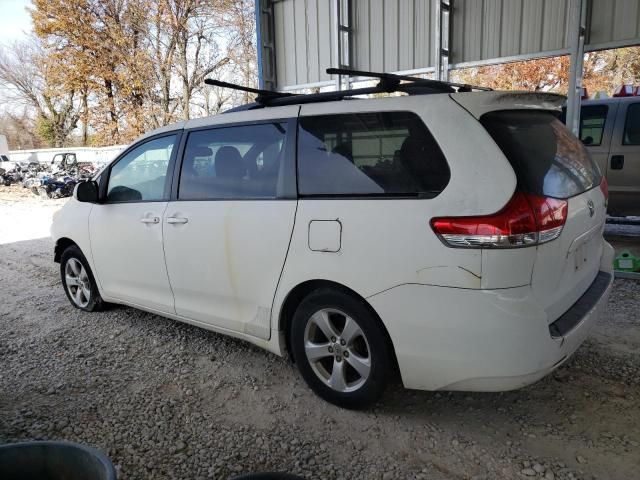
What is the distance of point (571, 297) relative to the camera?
2.58m

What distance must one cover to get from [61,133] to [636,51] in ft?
115

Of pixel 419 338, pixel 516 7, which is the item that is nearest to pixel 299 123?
pixel 419 338

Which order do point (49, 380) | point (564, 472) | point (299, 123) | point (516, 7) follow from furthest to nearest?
point (516, 7)
point (49, 380)
point (299, 123)
point (564, 472)

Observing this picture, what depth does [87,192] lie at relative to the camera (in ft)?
13.8

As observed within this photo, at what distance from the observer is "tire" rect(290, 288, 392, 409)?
2.62 meters

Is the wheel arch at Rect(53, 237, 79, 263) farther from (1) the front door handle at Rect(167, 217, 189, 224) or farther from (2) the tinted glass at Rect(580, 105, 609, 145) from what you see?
(2) the tinted glass at Rect(580, 105, 609, 145)

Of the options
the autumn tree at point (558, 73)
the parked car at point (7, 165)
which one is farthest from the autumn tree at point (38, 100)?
the autumn tree at point (558, 73)

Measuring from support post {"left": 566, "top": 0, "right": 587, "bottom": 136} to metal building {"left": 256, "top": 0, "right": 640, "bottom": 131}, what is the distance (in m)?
0.01

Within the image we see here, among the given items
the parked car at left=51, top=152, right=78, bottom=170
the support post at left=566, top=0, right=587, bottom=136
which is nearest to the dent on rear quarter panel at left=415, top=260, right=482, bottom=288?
the support post at left=566, top=0, right=587, bottom=136

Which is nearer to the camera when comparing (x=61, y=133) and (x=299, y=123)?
(x=299, y=123)

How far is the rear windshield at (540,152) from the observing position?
2330 mm

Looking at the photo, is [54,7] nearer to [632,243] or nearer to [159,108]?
[159,108]

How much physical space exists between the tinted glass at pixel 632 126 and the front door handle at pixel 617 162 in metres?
0.22

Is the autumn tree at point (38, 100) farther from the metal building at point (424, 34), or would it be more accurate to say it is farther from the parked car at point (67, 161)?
the metal building at point (424, 34)
